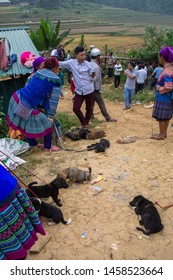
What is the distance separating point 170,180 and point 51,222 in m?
1.84

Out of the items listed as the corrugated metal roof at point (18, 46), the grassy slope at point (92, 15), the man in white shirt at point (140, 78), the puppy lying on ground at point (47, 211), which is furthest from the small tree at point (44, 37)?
the grassy slope at point (92, 15)

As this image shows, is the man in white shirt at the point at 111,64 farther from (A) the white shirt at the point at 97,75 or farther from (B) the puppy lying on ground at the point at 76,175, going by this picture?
(B) the puppy lying on ground at the point at 76,175

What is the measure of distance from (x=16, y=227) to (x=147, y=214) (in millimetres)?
1596

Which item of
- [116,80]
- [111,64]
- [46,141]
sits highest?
[111,64]

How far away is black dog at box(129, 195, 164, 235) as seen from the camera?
3.29 m

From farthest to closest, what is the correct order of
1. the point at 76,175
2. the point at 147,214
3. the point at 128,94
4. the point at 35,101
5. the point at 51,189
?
the point at 128,94 → the point at 35,101 → the point at 76,175 → the point at 51,189 → the point at 147,214

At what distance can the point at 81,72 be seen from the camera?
596cm

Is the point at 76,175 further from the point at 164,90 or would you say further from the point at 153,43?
the point at 153,43

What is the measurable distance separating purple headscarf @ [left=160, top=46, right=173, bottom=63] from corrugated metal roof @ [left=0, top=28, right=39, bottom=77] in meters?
2.85

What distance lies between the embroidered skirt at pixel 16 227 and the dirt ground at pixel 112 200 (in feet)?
2.03

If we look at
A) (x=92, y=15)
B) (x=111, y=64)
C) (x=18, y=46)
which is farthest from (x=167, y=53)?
(x=92, y=15)

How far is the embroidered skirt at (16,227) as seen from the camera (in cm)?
237

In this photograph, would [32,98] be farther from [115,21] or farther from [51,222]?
[115,21]

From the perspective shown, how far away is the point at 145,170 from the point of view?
461 cm
